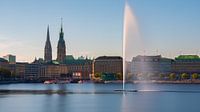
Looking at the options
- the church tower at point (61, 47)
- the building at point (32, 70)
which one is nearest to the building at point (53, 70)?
the building at point (32, 70)

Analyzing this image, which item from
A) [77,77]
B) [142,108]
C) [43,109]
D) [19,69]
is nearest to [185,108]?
[142,108]

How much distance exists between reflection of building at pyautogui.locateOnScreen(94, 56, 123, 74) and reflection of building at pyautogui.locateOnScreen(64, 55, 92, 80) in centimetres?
1100

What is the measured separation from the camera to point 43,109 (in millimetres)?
36594

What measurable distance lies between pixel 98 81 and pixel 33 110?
344 feet

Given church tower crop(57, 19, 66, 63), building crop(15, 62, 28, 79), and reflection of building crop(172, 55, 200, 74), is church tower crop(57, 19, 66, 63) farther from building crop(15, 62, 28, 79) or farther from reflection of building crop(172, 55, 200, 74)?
reflection of building crop(172, 55, 200, 74)

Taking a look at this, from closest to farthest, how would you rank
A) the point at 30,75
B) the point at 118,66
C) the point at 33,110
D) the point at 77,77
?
the point at 33,110 → the point at 118,66 → the point at 77,77 → the point at 30,75

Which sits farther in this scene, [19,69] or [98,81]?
[19,69]

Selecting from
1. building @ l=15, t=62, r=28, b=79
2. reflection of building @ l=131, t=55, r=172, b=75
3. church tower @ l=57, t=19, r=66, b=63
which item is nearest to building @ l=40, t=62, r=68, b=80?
church tower @ l=57, t=19, r=66, b=63

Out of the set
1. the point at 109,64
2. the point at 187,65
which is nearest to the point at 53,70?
the point at 109,64

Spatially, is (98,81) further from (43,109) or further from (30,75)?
(43,109)

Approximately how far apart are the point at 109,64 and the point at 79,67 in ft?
85.6

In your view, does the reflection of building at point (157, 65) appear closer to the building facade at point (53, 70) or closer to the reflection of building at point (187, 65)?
the reflection of building at point (187, 65)

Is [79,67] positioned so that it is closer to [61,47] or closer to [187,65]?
[61,47]

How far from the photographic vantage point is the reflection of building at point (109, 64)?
6200 inches
